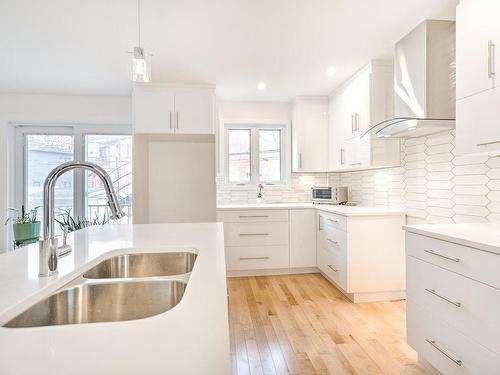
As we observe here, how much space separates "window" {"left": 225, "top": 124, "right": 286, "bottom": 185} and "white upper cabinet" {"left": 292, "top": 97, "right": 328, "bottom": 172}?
38 centimetres

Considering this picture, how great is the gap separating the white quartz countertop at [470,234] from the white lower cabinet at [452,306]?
0.03 m

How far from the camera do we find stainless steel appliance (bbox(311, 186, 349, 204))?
3.45 meters

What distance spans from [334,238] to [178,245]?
77.9 inches

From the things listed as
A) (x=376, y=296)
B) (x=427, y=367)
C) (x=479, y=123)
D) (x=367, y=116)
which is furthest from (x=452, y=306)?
(x=367, y=116)

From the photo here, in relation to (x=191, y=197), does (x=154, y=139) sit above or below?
above

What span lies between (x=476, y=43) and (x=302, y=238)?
7.92ft

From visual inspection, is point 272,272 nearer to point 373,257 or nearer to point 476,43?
point 373,257

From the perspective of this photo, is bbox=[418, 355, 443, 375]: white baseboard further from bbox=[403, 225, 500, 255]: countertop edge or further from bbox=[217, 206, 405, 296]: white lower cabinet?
bbox=[217, 206, 405, 296]: white lower cabinet

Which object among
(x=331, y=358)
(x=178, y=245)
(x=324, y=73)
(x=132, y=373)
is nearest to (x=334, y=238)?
(x=331, y=358)

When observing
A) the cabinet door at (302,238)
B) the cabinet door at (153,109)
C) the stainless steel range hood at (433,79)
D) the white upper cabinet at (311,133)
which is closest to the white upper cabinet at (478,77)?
the stainless steel range hood at (433,79)

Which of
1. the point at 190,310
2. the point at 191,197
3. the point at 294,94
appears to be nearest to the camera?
the point at 190,310

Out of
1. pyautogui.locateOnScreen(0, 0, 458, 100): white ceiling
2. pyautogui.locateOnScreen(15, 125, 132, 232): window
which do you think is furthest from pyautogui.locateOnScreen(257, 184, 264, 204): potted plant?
pyautogui.locateOnScreen(15, 125, 132, 232): window

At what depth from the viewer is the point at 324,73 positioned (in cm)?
296

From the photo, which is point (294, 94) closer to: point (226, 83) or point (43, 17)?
point (226, 83)
